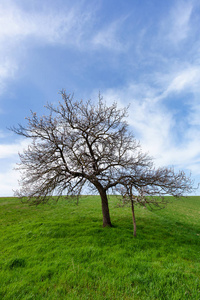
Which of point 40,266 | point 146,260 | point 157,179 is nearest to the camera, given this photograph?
point 40,266

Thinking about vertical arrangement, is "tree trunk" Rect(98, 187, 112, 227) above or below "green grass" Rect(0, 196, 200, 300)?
above

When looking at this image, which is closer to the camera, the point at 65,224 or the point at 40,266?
the point at 40,266

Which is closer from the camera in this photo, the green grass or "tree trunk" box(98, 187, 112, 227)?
the green grass

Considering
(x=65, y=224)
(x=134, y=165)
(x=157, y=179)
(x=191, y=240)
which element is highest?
(x=134, y=165)

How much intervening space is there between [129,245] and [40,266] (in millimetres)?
5090

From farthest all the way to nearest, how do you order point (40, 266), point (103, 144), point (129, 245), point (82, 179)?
point (103, 144) → point (82, 179) → point (129, 245) → point (40, 266)

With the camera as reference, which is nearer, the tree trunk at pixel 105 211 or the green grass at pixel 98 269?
the green grass at pixel 98 269

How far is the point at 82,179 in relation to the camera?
40.6 feet

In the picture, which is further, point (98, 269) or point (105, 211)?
point (105, 211)

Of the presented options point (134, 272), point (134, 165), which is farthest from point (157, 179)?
point (134, 272)

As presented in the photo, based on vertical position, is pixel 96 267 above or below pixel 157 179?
below

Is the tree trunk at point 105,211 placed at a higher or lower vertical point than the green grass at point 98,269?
higher

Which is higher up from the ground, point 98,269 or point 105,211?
point 105,211

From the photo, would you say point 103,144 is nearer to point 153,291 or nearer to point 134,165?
point 134,165
